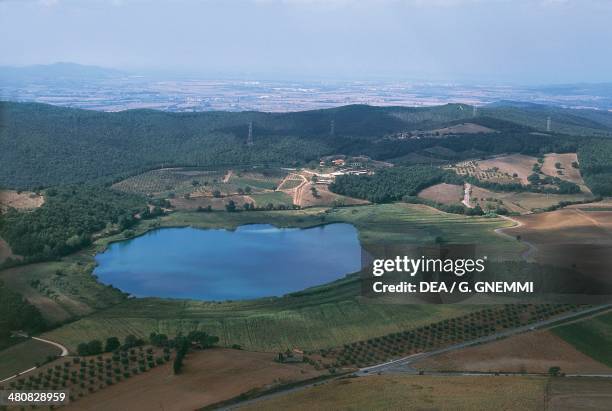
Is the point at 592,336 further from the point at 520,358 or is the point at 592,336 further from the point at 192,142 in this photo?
the point at 192,142

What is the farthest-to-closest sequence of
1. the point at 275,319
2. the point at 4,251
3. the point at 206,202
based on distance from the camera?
the point at 206,202
the point at 4,251
the point at 275,319

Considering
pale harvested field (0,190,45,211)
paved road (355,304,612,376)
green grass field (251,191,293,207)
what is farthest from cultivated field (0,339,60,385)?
green grass field (251,191,293,207)

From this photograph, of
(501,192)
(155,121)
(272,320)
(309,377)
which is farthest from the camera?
(155,121)

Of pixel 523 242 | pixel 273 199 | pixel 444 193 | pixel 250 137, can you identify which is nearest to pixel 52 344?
pixel 523 242

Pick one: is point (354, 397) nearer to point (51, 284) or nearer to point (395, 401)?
point (395, 401)

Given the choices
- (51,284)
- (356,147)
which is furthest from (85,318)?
(356,147)

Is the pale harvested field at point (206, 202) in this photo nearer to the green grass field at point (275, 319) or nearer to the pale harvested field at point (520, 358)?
the green grass field at point (275, 319)
